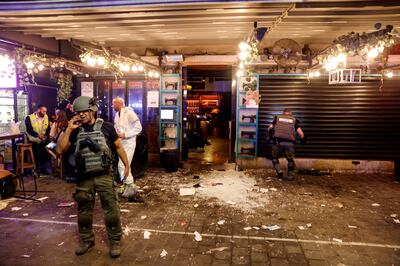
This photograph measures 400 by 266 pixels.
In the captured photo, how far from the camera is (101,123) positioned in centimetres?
468

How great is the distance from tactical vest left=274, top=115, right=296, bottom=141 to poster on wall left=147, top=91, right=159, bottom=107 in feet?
16.7

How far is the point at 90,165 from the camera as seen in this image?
175 inches

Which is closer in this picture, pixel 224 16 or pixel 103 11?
pixel 103 11

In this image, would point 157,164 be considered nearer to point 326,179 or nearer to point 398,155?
point 326,179

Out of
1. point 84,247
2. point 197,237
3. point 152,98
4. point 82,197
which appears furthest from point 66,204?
point 152,98

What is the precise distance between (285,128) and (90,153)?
6.67m

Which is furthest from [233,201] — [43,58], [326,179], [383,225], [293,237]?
[43,58]

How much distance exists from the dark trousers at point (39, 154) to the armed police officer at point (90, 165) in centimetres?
630

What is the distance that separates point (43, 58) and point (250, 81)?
6800 millimetres

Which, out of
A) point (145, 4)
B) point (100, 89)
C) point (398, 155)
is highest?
point (145, 4)

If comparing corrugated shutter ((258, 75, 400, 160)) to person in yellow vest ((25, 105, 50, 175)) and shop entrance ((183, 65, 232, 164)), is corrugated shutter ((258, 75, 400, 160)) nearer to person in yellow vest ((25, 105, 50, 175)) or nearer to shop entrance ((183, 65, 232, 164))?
person in yellow vest ((25, 105, 50, 175))

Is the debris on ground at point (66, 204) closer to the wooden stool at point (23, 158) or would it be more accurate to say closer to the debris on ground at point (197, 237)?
the wooden stool at point (23, 158)

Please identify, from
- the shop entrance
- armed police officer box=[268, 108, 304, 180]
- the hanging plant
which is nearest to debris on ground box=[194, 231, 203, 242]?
armed police officer box=[268, 108, 304, 180]

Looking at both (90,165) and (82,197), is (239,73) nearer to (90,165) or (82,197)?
(90,165)
